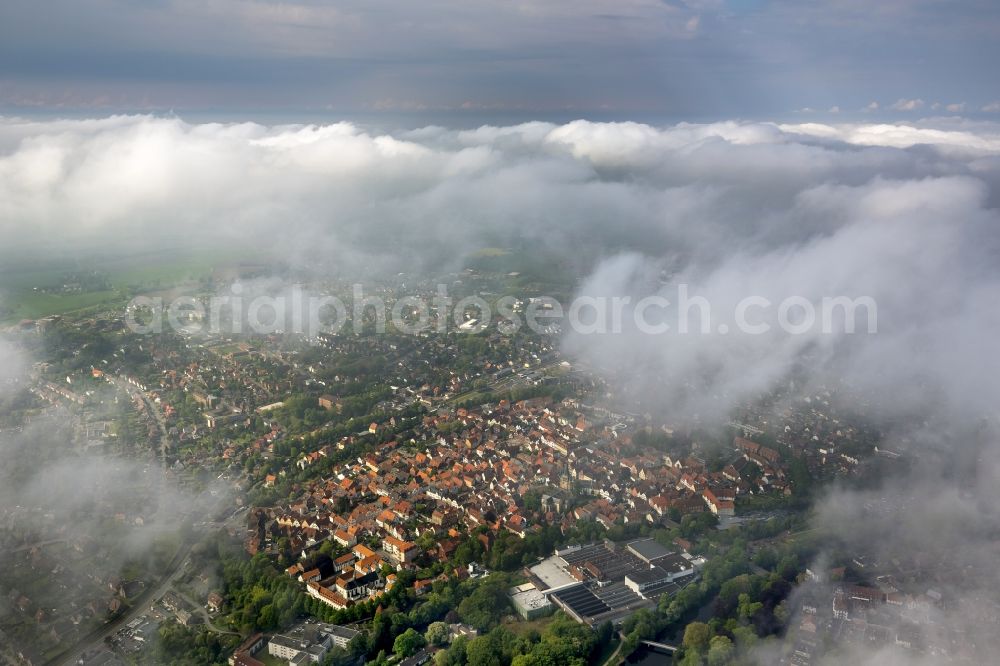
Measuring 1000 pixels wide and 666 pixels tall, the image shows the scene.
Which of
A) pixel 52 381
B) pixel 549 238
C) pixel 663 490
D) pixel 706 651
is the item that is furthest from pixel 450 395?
pixel 549 238

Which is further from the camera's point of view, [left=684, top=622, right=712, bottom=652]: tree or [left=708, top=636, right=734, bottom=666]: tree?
[left=684, top=622, right=712, bottom=652]: tree

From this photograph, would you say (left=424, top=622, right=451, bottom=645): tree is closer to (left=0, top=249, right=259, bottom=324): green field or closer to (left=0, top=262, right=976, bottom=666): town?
(left=0, top=262, right=976, bottom=666): town

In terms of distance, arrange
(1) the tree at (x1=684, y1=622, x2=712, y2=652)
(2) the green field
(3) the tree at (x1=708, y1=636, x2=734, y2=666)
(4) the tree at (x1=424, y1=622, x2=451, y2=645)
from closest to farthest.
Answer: (3) the tree at (x1=708, y1=636, x2=734, y2=666) < (1) the tree at (x1=684, y1=622, x2=712, y2=652) < (4) the tree at (x1=424, y1=622, x2=451, y2=645) < (2) the green field

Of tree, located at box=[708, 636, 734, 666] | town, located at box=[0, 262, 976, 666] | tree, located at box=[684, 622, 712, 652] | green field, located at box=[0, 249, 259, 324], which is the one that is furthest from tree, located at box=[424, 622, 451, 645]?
green field, located at box=[0, 249, 259, 324]

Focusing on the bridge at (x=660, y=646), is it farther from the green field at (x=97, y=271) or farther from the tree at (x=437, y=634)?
the green field at (x=97, y=271)

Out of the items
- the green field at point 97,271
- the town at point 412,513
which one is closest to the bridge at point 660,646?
the town at point 412,513

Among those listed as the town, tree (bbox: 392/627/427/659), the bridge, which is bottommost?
the bridge

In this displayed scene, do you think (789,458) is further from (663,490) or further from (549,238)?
(549,238)
